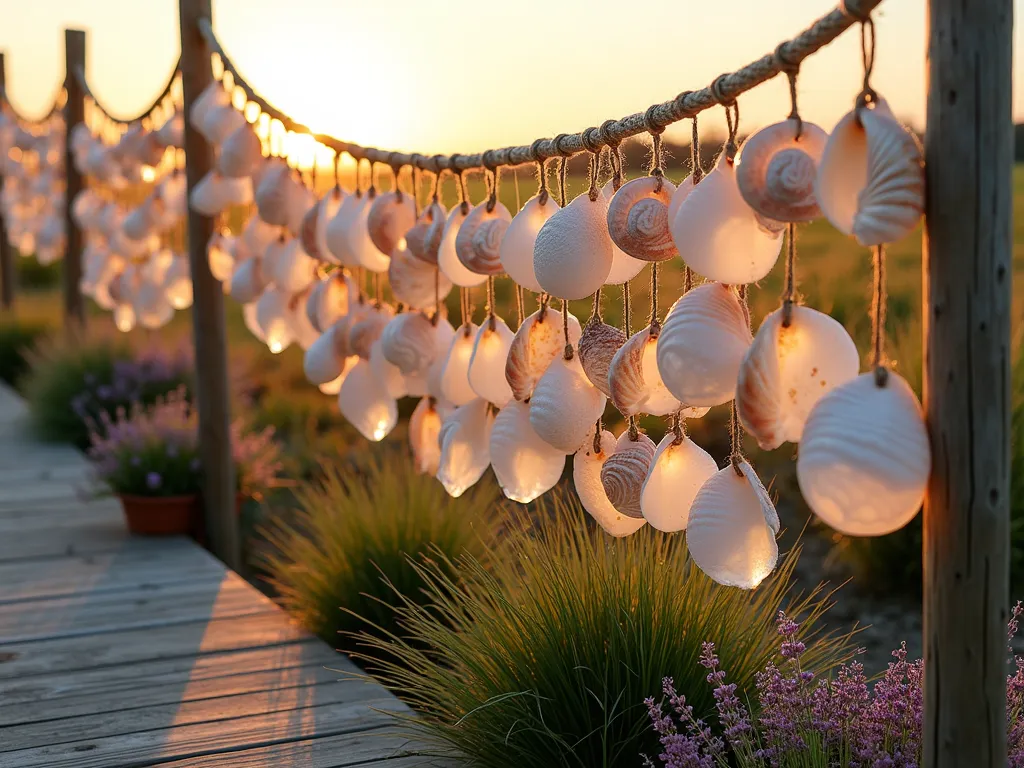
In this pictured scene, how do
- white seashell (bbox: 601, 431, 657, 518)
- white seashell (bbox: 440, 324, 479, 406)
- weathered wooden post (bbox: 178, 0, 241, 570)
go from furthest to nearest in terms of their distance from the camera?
weathered wooden post (bbox: 178, 0, 241, 570) < white seashell (bbox: 440, 324, 479, 406) < white seashell (bbox: 601, 431, 657, 518)

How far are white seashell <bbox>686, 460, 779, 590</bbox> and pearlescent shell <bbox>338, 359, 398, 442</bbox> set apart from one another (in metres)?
1.06

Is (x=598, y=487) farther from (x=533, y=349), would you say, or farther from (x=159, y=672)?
(x=159, y=672)

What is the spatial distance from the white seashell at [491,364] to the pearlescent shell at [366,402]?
0.51 m

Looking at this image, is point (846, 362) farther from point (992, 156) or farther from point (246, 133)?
point (246, 133)

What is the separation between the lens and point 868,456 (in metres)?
0.99

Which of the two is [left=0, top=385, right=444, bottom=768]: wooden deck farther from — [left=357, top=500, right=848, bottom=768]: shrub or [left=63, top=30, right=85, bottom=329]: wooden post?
[left=63, top=30, right=85, bottom=329]: wooden post

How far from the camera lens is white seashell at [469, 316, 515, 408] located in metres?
1.72

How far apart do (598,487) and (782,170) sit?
620 millimetres

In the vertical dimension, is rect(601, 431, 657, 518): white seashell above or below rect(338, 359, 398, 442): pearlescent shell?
below

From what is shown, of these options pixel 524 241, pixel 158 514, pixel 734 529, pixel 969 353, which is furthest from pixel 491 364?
pixel 158 514

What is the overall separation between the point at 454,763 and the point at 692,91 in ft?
3.42

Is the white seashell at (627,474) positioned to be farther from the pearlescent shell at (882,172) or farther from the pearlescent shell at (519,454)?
the pearlescent shell at (882,172)

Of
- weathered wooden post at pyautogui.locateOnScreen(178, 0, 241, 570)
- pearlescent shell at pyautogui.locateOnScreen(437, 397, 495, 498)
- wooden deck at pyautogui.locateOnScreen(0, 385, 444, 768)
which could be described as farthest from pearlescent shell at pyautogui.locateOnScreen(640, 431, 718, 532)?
weathered wooden post at pyautogui.locateOnScreen(178, 0, 241, 570)

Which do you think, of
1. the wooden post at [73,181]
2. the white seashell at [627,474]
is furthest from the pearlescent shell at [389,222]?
the wooden post at [73,181]
